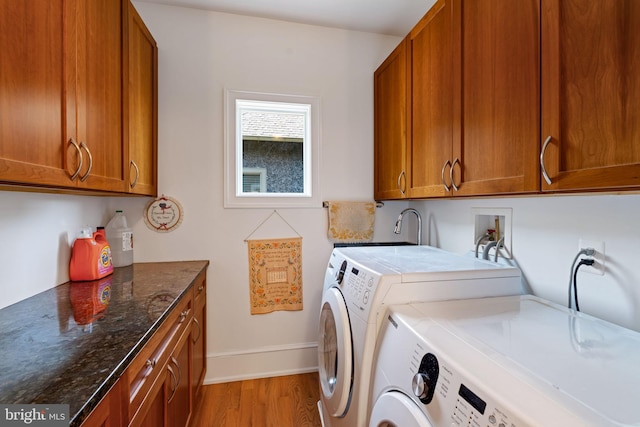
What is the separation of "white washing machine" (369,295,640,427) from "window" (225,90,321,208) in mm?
1402

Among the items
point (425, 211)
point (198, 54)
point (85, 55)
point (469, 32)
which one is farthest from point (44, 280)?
point (425, 211)

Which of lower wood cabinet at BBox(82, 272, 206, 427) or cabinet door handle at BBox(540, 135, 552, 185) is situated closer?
lower wood cabinet at BBox(82, 272, 206, 427)

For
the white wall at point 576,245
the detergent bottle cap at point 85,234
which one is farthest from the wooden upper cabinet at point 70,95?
the white wall at point 576,245

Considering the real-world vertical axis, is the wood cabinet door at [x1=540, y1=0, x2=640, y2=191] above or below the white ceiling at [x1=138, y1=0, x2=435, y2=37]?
below

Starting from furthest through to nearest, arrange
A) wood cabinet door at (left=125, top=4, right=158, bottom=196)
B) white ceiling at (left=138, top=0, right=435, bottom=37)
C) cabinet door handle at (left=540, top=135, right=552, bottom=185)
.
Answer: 1. white ceiling at (left=138, top=0, right=435, bottom=37)
2. wood cabinet door at (left=125, top=4, right=158, bottom=196)
3. cabinet door handle at (left=540, top=135, right=552, bottom=185)

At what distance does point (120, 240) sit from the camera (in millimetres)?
1739

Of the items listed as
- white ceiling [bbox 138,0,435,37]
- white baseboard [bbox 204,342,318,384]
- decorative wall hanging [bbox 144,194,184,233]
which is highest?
white ceiling [bbox 138,0,435,37]

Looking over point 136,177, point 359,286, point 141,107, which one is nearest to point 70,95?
point 136,177

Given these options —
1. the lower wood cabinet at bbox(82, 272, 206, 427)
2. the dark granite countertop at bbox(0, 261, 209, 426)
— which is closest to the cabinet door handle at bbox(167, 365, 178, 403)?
the lower wood cabinet at bbox(82, 272, 206, 427)

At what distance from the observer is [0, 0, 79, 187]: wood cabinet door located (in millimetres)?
740

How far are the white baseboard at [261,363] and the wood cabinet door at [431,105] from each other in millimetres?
1481

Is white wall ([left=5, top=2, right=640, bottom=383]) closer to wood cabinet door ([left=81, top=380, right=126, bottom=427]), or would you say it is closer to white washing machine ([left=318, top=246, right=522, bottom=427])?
white washing machine ([left=318, top=246, right=522, bottom=427])

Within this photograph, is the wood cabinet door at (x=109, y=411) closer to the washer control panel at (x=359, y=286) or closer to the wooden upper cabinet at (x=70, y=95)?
the wooden upper cabinet at (x=70, y=95)

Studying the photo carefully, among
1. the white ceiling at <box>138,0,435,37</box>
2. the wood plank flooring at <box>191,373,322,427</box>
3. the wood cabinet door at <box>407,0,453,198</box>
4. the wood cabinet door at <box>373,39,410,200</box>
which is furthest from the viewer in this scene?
the white ceiling at <box>138,0,435,37</box>
